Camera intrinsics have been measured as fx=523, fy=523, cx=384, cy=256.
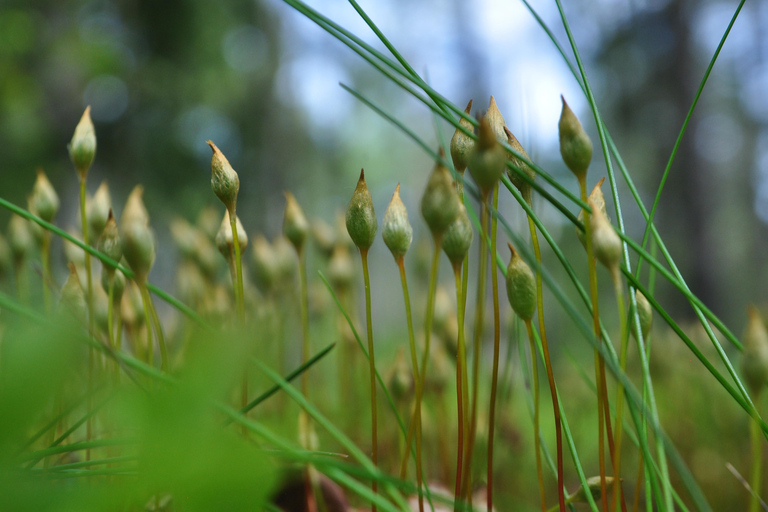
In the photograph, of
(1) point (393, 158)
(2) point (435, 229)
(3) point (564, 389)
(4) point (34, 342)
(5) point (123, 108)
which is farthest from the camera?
(1) point (393, 158)

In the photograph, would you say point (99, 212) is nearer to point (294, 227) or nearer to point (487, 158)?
point (294, 227)

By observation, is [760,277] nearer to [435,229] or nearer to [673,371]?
[673,371]

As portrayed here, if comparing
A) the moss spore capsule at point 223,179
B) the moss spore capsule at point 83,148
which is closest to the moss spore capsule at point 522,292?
the moss spore capsule at point 223,179

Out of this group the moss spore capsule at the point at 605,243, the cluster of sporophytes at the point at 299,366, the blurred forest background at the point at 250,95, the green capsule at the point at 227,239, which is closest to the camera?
the cluster of sporophytes at the point at 299,366

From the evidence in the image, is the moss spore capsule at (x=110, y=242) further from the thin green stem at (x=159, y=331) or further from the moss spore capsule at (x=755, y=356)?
the moss spore capsule at (x=755, y=356)

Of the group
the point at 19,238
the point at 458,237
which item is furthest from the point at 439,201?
the point at 19,238

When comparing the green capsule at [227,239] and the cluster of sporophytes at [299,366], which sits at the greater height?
the green capsule at [227,239]

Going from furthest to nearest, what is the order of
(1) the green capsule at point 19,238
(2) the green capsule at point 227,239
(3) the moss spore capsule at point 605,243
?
(1) the green capsule at point 19,238 < (2) the green capsule at point 227,239 < (3) the moss spore capsule at point 605,243

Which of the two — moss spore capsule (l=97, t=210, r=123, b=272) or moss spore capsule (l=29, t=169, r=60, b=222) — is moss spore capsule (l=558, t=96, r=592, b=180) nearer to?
moss spore capsule (l=97, t=210, r=123, b=272)

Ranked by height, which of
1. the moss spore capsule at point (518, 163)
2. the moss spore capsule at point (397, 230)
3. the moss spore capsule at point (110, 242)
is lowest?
the moss spore capsule at point (397, 230)

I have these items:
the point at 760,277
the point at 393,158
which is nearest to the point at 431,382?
the point at 760,277
